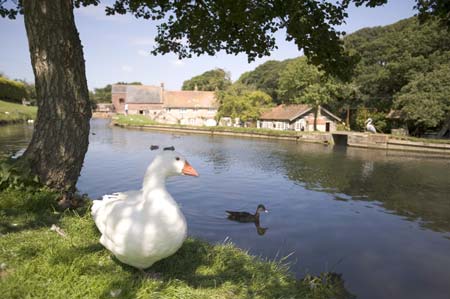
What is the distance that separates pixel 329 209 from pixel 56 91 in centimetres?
1241

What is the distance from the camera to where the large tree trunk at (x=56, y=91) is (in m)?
6.12

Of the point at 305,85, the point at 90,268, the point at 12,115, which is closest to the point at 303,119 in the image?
the point at 305,85

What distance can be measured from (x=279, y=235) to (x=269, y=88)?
77.2 m

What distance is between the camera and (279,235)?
Answer: 11.4 metres

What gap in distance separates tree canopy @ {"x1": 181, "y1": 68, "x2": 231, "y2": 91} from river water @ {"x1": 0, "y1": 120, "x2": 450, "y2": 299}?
71111 mm

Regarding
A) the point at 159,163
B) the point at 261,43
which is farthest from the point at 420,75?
the point at 159,163

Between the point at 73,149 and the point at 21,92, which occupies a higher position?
the point at 21,92

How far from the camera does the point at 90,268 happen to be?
160 inches

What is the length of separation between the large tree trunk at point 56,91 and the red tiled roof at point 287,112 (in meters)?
51.3

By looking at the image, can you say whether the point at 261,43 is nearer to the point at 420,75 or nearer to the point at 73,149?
the point at 73,149

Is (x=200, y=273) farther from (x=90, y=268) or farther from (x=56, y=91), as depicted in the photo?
(x=56, y=91)

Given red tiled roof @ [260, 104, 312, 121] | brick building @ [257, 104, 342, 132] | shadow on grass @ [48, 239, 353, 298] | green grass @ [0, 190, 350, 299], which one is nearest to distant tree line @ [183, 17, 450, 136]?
red tiled roof @ [260, 104, 312, 121]

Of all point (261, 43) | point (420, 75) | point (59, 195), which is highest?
point (420, 75)

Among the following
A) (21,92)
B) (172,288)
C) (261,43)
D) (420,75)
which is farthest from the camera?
(21,92)
